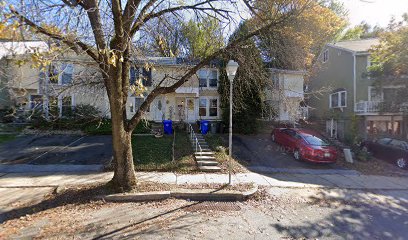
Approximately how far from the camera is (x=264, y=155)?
1416cm

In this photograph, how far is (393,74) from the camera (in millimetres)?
17031

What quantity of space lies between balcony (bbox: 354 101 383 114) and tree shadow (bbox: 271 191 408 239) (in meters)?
14.2

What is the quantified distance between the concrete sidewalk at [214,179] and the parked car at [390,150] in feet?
10.7

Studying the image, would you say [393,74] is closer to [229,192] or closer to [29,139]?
[229,192]

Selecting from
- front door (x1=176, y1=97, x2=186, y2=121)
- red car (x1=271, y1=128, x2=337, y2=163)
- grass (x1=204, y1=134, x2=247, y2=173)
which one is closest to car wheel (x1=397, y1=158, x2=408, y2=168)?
red car (x1=271, y1=128, x2=337, y2=163)

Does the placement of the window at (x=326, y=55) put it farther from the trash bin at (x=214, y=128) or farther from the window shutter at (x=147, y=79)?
the window shutter at (x=147, y=79)

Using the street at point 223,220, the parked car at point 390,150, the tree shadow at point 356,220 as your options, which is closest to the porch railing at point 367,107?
the parked car at point 390,150

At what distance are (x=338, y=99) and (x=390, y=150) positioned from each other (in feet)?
36.4

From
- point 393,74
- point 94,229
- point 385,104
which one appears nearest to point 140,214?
point 94,229

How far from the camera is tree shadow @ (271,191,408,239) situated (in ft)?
17.9

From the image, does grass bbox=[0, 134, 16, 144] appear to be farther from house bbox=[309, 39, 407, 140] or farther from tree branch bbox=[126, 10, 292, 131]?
house bbox=[309, 39, 407, 140]

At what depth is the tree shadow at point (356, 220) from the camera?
5.46 metres

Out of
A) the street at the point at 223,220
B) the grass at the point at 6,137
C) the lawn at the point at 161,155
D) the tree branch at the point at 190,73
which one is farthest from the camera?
the grass at the point at 6,137

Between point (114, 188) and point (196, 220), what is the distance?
9.36 feet
